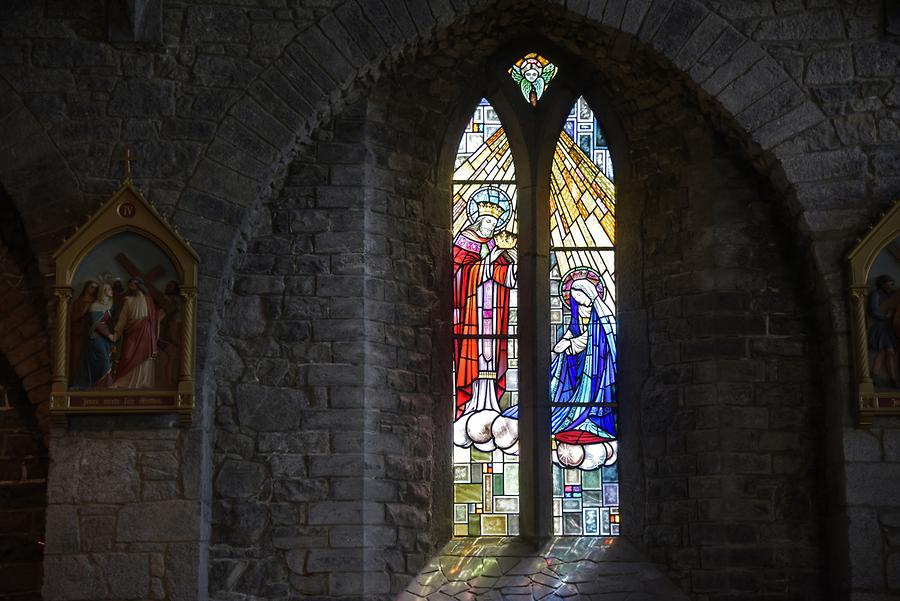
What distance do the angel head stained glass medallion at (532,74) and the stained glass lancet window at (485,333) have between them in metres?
0.28

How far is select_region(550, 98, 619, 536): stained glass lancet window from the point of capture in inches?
390

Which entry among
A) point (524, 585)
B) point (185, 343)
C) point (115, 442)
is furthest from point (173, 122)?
point (524, 585)

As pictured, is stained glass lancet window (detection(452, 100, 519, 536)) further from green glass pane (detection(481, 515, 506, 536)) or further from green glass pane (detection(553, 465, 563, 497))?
green glass pane (detection(553, 465, 563, 497))

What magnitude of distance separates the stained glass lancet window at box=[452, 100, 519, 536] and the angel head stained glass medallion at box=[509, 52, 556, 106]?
283mm

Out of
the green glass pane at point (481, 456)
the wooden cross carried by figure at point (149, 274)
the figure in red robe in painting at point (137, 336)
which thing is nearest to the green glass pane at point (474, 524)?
the green glass pane at point (481, 456)

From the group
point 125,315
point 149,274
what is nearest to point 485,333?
point 149,274

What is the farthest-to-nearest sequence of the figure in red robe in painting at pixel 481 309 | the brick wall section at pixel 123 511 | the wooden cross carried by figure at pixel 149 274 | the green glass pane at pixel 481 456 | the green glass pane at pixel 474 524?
the figure in red robe in painting at pixel 481 309 < the green glass pane at pixel 481 456 < the green glass pane at pixel 474 524 < the wooden cross carried by figure at pixel 149 274 < the brick wall section at pixel 123 511

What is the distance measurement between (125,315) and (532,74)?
3.52 m

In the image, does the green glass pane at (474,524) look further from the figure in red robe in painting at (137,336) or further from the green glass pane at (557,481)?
the figure in red robe in painting at (137,336)

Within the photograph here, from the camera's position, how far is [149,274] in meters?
8.69

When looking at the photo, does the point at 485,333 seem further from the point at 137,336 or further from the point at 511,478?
the point at 137,336

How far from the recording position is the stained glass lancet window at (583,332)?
9906mm

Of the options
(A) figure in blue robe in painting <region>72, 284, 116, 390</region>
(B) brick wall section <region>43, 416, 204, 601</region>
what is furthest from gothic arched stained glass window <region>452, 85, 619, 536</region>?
(A) figure in blue robe in painting <region>72, 284, 116, 390</region>

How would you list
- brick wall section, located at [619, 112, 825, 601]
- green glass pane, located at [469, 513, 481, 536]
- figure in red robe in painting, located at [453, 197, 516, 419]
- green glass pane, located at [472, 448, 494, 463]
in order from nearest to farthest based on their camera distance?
brick wall section, located at [619, 112, 825, 601] → green glass pane, located at [469, 513, 481, 536] → green glass pane, located at [472, 448, 494, 463] → figure in red robe in painting, located at [453, 197, 516, 419]
